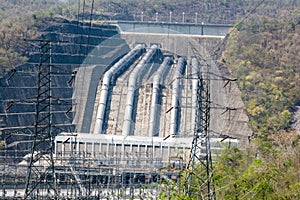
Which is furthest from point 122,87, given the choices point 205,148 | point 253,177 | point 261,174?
point 205,148

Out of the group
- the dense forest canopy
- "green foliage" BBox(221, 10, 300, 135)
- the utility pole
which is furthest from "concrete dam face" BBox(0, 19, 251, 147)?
the utility pole

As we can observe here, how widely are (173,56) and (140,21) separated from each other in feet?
43.5

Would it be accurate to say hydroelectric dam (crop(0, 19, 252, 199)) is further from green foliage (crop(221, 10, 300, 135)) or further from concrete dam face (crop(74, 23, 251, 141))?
green foliage (crop(221, 10, 300, 135))

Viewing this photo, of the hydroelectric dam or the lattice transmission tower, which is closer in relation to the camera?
the lattice transmission tower

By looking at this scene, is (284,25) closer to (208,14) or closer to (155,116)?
(208,14)

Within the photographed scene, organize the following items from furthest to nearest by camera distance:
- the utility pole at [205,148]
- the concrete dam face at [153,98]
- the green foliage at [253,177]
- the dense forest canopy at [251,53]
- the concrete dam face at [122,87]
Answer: the concrete dam face at [153,98]
the concrete dam face at [122,87]
the dense forest canopy at [251,53]
the green foliage at [253,177]
the utility pole at [205,148]

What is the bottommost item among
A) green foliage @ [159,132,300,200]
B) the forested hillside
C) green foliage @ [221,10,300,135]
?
green foliage @ [159,132,300,200]

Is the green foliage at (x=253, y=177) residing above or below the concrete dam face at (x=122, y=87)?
below

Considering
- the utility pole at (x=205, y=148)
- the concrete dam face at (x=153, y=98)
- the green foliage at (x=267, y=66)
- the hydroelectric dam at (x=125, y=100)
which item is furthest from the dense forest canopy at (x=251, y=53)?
the utility pole at (x=205, y=148)

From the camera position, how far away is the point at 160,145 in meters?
44.1

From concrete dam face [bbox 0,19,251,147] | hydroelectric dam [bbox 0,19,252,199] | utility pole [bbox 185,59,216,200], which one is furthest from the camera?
concrete dam face [bbox 0,19,251,147]

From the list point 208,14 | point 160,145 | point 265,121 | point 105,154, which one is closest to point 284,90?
point 265,121

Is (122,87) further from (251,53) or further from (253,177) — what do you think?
(253,177)

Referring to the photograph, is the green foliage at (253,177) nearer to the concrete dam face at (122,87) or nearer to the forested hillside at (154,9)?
the concrete dam face at (122,87)
